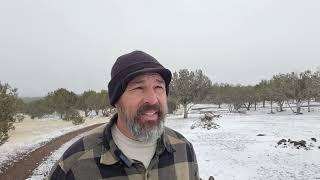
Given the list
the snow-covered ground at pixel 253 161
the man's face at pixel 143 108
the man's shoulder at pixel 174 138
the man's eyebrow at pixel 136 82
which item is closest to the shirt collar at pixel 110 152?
the man's face at pixel 143 108

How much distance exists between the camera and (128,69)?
2422mm

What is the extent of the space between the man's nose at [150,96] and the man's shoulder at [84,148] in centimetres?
41

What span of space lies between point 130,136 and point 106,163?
0.77 ft

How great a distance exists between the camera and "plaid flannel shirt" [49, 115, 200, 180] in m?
2.31

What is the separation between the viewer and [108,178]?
2342 millimetres

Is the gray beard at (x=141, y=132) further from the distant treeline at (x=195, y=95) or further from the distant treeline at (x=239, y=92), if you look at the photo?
the distant treeline at (x=239, y=92)

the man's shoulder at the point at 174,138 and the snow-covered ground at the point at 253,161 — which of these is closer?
the man's shoulder at the point at 174,138

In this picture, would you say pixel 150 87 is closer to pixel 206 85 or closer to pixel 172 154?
pixel 172 154

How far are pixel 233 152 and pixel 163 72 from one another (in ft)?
67.6

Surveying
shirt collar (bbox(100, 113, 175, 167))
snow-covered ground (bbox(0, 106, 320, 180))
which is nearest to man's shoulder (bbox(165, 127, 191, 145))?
shirt collar (bbox(100, 113, 175, 167))

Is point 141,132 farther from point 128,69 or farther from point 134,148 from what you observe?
point 128,69

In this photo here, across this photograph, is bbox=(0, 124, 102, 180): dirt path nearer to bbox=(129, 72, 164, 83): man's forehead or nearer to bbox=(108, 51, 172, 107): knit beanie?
bbox=(108, 51, 172, 107): knit beanie

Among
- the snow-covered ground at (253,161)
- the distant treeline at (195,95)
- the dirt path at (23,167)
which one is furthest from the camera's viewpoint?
the distant treeline at (195,95)

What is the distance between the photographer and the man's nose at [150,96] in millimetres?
2387
